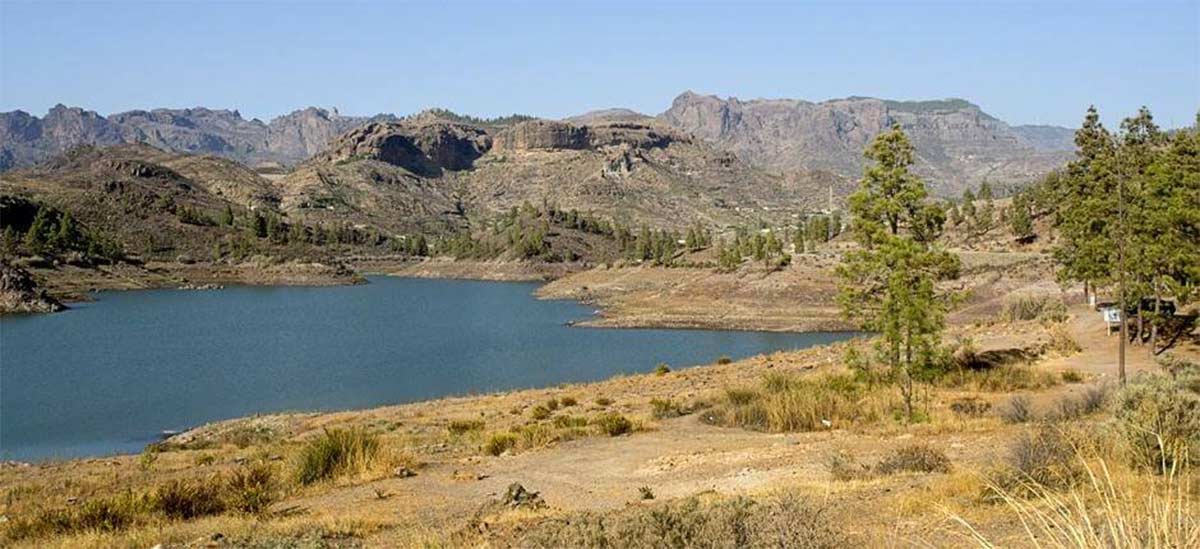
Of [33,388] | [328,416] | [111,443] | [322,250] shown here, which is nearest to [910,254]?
[328,416]

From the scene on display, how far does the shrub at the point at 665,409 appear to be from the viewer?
24328 mm

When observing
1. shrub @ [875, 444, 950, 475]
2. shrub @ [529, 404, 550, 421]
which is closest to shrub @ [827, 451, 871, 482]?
shrub @ [875, 444, 950, 475]

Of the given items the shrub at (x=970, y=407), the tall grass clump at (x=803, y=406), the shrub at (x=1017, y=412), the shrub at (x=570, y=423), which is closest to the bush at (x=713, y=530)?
the shrub at (x=1017, y=412)

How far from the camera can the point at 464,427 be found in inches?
978

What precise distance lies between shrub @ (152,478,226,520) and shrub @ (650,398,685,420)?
12260mm

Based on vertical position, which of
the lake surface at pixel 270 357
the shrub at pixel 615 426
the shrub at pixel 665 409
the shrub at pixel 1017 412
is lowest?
the lake surface at pixel 270 357

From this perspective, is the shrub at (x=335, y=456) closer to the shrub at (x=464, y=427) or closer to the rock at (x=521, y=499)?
the rock at (x=521, y=499)

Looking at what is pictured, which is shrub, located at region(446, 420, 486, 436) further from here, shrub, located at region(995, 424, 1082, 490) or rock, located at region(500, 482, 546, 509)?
shrub, located at region(995, 424, 1082, 490)

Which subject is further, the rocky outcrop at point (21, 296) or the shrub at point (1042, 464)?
the rocky outcrop at point (21, 296)

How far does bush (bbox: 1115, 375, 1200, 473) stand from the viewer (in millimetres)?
11336

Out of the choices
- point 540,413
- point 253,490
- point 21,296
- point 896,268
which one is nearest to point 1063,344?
point 896,268

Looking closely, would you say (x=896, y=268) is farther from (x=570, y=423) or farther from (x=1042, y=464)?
(x=1042, y=464)

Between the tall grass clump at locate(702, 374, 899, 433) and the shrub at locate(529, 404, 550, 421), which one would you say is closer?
the tall grass clump at locate(702, 374, 899, 433)

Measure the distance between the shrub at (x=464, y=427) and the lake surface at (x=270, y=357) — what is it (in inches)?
667
